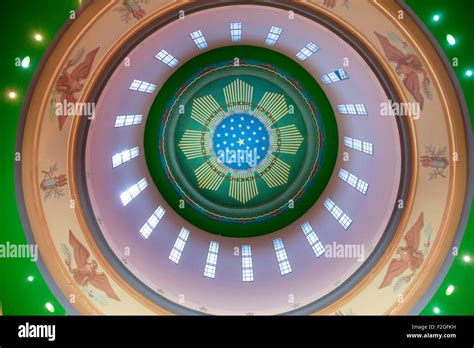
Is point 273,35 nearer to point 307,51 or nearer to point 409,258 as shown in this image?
point 307,51

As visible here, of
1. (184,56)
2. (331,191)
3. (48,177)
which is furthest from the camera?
(331,191)

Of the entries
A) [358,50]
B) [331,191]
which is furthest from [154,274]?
[358,50]

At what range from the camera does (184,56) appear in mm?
14789

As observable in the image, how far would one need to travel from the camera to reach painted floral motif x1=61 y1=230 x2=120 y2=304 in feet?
36.8

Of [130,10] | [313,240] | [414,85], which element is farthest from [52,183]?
[414,85]

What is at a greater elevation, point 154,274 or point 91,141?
point 91,141

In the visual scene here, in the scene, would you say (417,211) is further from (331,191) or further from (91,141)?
(91,141)

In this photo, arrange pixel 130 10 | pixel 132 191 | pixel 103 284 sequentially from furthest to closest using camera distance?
pixel 132 191 → pixel 103 284 → pixel 130 10

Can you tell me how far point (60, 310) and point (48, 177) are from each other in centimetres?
334

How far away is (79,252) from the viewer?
1159 cm

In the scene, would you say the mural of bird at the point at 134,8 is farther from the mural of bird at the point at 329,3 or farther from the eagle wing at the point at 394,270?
the eagle wing at the point at 394,270

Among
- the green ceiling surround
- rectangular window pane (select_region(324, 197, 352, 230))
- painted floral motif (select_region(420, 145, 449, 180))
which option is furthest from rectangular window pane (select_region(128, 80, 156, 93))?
painted floral motif (select_region(420, 145, 449, 180))

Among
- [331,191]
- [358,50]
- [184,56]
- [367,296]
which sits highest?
[184,56]

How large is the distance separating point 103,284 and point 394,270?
26.6 feet
